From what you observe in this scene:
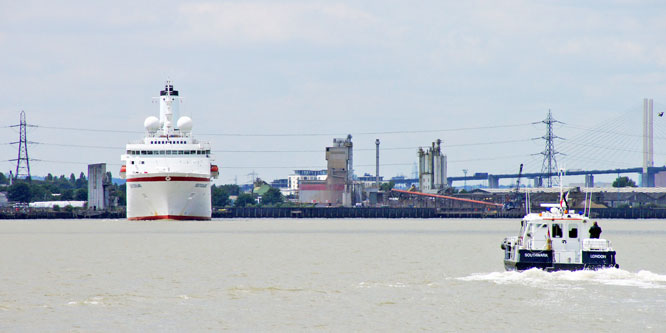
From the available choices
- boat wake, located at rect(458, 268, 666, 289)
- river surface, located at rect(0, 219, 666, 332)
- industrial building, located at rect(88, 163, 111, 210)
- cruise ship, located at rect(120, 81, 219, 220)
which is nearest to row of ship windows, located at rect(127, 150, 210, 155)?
cruise ship, located at rect(120, 81, 219, 220)

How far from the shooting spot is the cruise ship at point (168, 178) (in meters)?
124

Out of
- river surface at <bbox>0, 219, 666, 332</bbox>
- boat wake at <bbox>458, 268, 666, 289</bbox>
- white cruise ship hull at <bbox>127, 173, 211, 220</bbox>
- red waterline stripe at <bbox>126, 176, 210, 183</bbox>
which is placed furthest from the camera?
white cruise ship hull at <bbox>127, 173, 211, 220</bbox>

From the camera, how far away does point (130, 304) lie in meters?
35.8

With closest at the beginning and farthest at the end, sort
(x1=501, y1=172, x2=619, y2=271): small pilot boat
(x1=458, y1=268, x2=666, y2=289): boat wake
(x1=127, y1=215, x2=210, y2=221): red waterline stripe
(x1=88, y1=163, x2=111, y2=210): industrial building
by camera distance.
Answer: (x1=458, y1=268, x2=666, y2=289): boat wake, (x1=501, y1=172, x2=619, y2=271): small pilot boat, (x1=127, y1=215, x2=210, y2=221): red waterline stripe, (x1=88, y1=163, x2=111, y2=210): industrial building

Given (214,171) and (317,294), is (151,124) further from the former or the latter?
(317,294)

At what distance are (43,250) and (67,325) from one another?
126 ft

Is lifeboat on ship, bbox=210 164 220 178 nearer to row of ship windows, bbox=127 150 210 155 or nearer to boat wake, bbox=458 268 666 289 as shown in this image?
row of ship windows, bbox=127 150 210 155

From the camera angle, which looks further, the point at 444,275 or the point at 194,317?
the point at 444,275

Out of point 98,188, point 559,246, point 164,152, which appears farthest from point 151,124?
point 559,246

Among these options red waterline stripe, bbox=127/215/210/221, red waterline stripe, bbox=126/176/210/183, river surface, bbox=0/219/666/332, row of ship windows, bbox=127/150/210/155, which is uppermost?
row of ship windows, bbox=127/150/210/155

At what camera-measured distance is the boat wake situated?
40156mm

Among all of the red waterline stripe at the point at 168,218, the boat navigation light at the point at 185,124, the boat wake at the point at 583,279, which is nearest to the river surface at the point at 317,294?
the boat wake at the point at 583,279

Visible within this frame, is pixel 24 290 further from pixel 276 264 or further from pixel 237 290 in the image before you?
pixel 276 264

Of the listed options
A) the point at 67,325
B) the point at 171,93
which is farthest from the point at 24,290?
the point at 171,93
